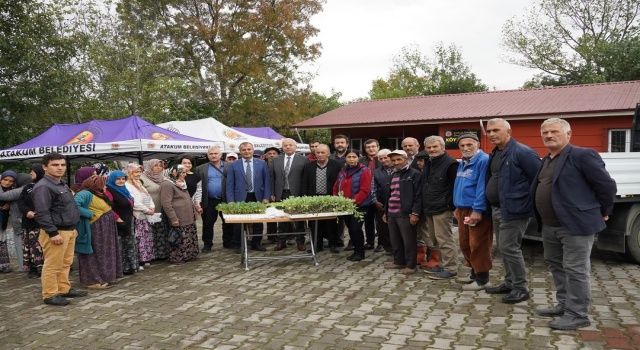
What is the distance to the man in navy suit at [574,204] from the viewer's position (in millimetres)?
4008

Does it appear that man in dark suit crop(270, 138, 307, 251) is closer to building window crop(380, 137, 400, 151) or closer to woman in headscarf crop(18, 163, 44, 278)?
woman in headscarf crop(18, 163, 44, 278)

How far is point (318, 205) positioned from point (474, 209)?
2.20m

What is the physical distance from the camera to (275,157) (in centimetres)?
840

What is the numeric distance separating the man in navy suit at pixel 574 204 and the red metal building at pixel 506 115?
815 centimetres

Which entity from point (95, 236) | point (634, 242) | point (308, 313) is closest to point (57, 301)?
point (95, 236)

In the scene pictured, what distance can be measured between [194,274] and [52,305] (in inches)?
67.9

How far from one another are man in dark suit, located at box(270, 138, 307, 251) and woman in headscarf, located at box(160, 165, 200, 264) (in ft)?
4.76

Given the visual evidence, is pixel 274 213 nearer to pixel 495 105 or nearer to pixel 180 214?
pixel 180 214

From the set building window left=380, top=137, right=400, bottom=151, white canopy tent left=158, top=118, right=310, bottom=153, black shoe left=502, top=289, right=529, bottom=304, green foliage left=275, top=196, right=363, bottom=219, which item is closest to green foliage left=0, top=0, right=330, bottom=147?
white canopy tent left=158, top=118, right=310, bottom=153

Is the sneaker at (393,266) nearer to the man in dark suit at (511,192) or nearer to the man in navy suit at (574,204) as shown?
the man in dark suit at (511,192)

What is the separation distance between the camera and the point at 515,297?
4926 mm

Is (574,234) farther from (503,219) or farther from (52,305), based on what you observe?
(52,305)

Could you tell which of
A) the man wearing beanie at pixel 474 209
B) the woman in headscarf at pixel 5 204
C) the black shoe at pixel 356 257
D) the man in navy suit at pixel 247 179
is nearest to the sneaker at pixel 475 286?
the man wearing beanie at pixel 474 209

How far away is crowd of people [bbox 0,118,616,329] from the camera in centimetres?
415
